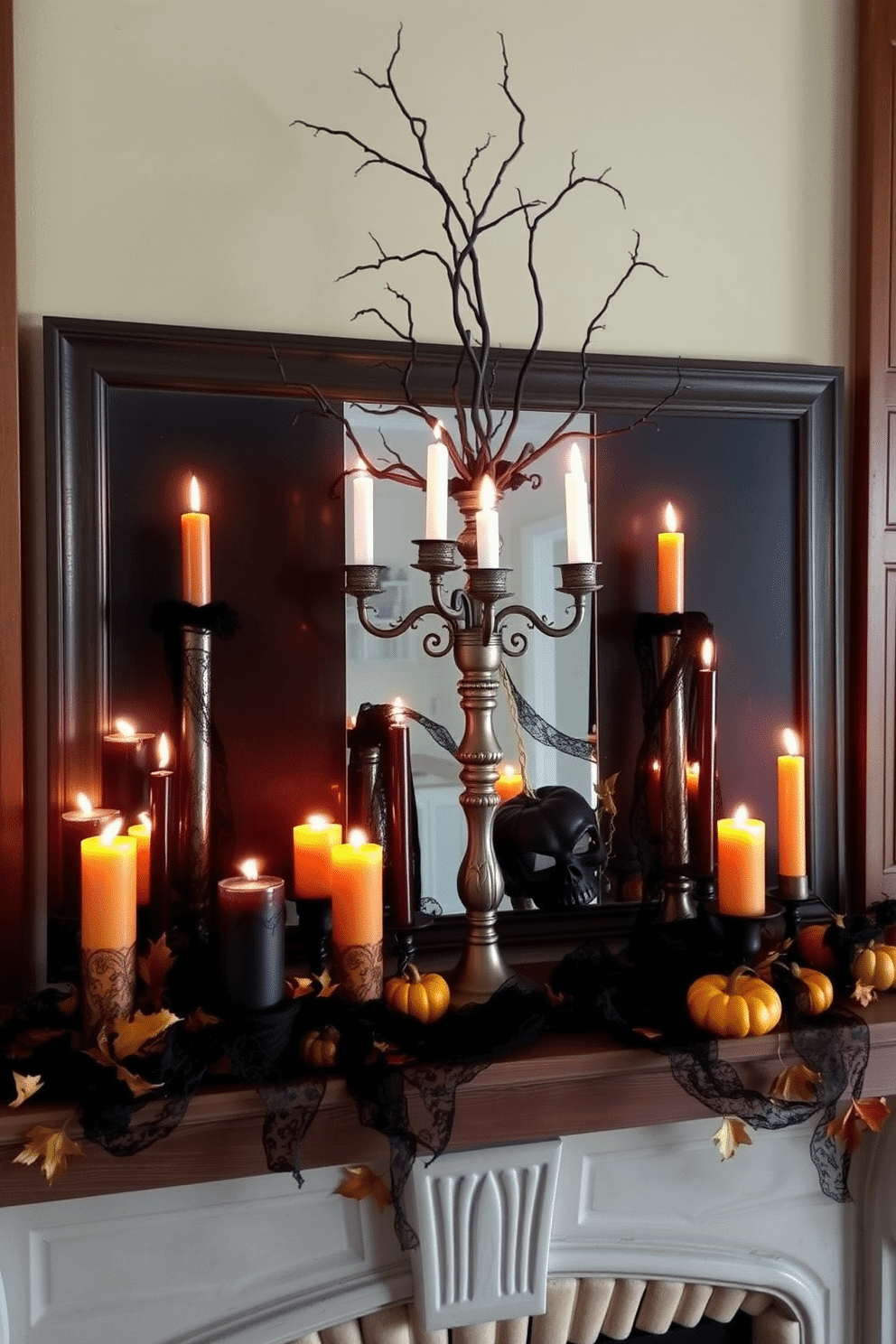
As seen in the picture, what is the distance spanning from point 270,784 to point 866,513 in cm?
94

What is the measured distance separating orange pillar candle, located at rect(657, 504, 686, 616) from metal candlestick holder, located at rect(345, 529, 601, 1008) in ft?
0.77

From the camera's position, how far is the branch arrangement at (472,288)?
1.27 m

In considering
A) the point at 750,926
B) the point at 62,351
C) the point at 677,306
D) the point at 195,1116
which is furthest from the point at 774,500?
the point at 195,1116

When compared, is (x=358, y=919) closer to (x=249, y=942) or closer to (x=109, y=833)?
(x=249, y=942)

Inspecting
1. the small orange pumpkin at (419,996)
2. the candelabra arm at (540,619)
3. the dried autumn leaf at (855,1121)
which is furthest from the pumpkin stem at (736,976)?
the candelabra arm at (540,619)

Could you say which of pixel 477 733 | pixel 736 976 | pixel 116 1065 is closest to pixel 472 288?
pixel 477 733

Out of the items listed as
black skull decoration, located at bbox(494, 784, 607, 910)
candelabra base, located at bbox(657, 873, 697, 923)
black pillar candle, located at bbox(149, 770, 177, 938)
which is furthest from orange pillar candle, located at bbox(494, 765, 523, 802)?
black pillar candle, located at bbox(149, 770, 177, 938)

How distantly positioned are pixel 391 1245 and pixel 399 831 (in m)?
0.53

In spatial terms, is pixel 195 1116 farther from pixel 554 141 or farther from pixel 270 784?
pixel 554 141

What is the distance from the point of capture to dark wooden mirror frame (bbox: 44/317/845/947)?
1243mm

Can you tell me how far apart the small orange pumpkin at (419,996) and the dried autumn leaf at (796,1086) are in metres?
0.40

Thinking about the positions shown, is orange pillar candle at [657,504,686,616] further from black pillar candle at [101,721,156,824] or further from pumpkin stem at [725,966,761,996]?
black pillar candle at [101,721,156,824]

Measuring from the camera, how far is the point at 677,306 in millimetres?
1490

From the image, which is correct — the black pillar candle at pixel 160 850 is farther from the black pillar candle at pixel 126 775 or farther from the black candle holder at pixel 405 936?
the black candle holder at pixel 405 936
